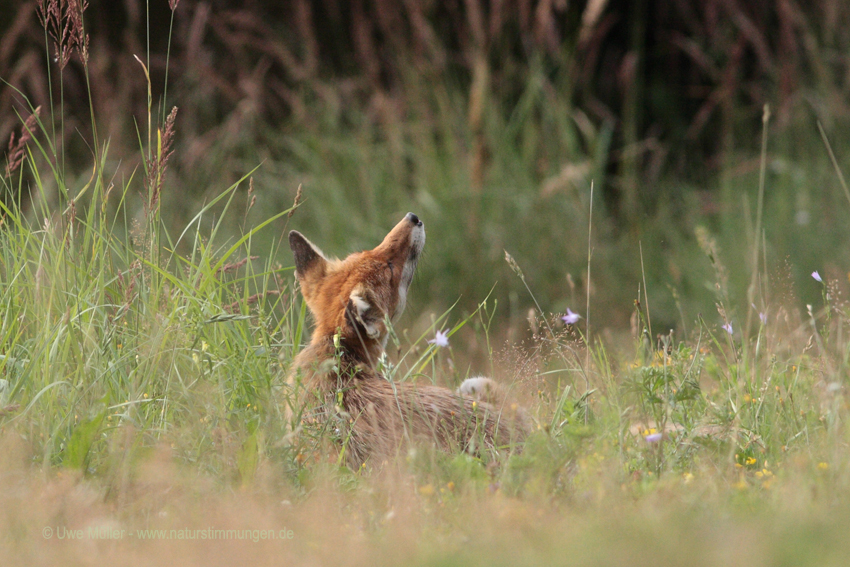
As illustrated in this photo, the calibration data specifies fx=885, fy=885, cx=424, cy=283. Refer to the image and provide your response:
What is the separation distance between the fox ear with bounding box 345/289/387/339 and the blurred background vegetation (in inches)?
102

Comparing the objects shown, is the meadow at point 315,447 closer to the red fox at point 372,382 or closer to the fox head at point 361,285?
the red fox at point 372,382

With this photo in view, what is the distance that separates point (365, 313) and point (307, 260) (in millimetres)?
602

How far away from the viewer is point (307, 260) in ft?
14.1

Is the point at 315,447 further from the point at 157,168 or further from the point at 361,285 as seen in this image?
the point at 157,168

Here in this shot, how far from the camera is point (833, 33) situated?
8117 mm

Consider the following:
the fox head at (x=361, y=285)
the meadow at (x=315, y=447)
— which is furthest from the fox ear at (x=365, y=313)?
the meadow at (x=315, y=447)

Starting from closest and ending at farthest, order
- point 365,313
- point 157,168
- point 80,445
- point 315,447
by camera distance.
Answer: point 80,445, point 315,447, point 157,168, point 365,313

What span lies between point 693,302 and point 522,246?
1434mm

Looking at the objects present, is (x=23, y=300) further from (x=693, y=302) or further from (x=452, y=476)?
(x=693, y=302)

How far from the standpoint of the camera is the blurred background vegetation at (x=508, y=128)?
279 inches

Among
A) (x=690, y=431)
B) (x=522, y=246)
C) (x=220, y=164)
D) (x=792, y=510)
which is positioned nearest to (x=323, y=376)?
(x=690, y=431)

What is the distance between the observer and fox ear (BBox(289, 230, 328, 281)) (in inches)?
168

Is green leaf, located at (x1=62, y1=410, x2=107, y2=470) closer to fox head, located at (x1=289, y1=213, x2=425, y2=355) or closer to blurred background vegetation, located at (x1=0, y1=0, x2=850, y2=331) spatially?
fox head, located at (x1=289, y1=213, x2=425, y2=355)

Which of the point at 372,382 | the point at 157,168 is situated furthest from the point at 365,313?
the point at 157,168
